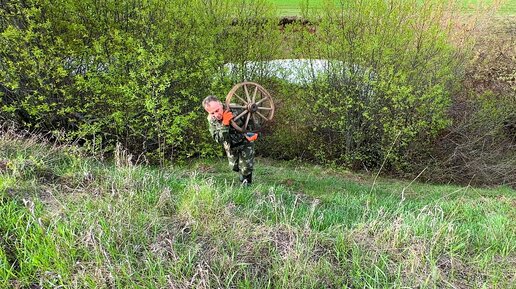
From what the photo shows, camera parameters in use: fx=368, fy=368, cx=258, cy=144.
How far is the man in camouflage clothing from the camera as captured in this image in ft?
17.0

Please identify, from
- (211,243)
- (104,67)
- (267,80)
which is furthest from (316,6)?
(211,243)

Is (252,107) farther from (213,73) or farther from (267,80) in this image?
(267,80)

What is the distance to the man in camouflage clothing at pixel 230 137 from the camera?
5.19 metres

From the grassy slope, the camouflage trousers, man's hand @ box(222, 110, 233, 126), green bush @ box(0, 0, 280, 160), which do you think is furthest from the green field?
the grassy slope

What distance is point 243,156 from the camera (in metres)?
5.88

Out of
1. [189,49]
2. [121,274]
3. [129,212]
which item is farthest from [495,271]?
[189,49]

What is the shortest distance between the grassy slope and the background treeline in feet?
10.2

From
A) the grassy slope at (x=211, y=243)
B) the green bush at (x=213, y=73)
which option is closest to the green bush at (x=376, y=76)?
the green bush at (x=213, y=73)

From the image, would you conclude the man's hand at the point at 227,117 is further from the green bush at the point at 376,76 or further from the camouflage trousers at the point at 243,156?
the green bush at the point at 376,76

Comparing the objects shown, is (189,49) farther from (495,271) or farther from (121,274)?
(495,271)

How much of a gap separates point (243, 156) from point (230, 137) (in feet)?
1.28

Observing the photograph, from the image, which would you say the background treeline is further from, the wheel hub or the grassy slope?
the grassy slope

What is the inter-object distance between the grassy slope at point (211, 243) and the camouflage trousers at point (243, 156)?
174 centimetres

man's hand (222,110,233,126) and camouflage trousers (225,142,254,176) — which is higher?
man's hand (222,110,233,126)
